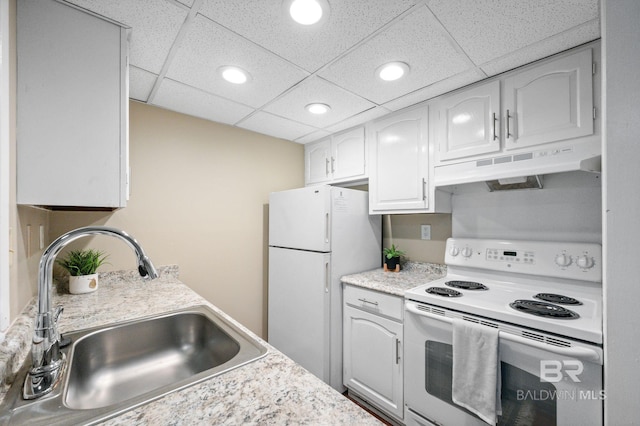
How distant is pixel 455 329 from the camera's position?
136 cm

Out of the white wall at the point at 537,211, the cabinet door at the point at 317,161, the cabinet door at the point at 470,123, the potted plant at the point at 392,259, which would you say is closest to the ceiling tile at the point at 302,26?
the cabinet door at the point at 470,123

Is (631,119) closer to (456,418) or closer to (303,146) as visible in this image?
(456,418)

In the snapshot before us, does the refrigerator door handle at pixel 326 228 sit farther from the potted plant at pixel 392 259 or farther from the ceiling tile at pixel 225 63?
the ceiling tile at pixel 225 63

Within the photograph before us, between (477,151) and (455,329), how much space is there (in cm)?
105

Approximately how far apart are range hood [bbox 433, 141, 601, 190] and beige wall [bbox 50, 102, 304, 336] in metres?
1.62

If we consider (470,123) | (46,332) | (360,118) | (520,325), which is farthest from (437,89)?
(46,332)

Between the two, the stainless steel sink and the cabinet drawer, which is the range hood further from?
the stainless steel sink

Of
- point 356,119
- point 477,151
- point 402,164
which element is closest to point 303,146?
point 356,119

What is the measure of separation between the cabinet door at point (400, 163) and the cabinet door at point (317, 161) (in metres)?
0.55

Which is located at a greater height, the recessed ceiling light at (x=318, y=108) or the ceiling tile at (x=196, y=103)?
the ceiling tile at (x=196, y=103)

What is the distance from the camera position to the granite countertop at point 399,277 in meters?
1.80

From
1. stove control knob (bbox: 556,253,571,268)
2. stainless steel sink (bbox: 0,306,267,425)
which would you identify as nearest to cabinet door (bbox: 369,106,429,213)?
stove control knob (bbox: 556,253,571,268)

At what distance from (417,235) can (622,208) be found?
4.97ft

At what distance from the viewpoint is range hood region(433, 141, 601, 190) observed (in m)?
1.29
